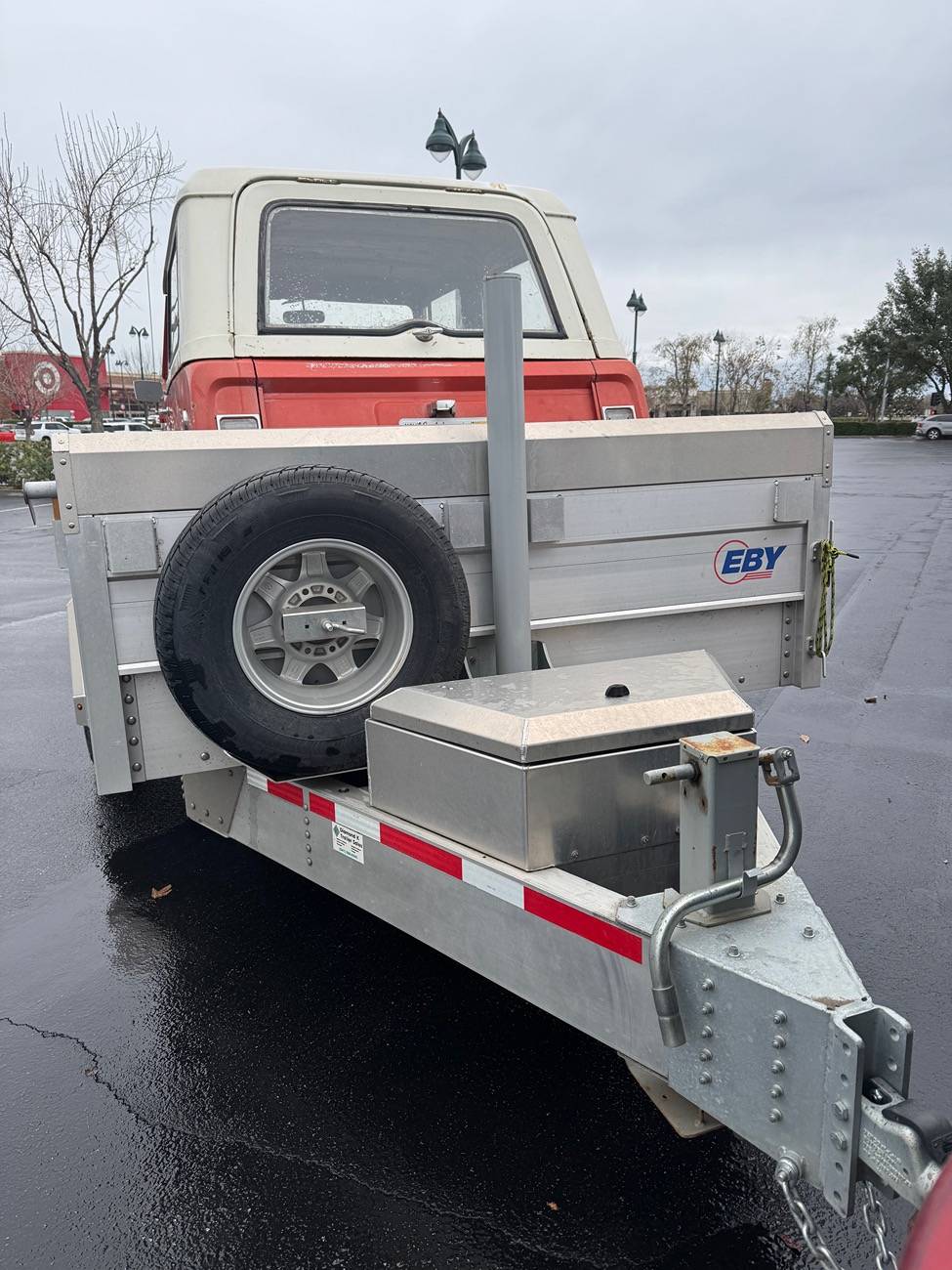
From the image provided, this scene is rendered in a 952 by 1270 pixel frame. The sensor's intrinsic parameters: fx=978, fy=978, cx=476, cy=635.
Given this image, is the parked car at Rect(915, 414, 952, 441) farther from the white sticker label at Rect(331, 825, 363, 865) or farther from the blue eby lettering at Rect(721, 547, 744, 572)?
the white sticker label at Rect(331, 825, 363, 865)

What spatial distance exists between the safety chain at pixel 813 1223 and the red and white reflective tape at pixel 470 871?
44 centimetres

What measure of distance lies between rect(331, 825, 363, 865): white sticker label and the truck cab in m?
1.60

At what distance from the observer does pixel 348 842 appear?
104 inches

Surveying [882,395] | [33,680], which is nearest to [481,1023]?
[33,680]

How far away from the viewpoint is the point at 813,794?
4.81 meters

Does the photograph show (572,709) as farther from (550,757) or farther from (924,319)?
(924,319)

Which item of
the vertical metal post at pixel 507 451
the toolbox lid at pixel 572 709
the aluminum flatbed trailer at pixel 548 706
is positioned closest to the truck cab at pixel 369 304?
the vertical metal post at pixel 507 451

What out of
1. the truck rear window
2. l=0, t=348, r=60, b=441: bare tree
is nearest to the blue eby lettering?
the truck rear window

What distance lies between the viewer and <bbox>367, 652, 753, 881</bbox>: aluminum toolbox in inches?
84.0

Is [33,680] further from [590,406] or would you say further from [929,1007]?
[929,1007]

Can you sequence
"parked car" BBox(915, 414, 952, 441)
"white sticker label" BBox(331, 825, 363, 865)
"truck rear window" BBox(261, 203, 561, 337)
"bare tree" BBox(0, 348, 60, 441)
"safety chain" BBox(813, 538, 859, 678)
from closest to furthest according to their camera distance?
"white sticker label" BBox(331, 825, 363, 865) < "safety chain" BBox(813, 538, 859, 678) < "truck rear window" BBox(261, 203, 561, 337) < "bare tree" BBox(0, 348, 60, 441) < "parked car" BBox(915, 414, 952, 441)

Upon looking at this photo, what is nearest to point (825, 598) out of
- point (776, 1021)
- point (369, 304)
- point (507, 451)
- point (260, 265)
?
point (507, 451)

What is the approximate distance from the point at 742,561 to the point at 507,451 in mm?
985

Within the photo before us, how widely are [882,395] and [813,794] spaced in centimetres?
6742
